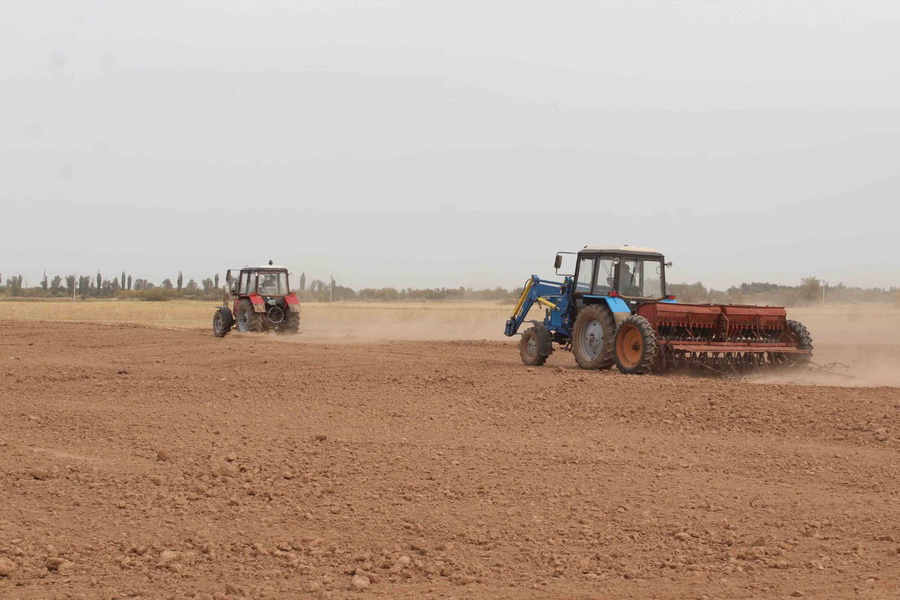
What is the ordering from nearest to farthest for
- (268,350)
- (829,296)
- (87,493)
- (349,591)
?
(349,591)
(87,493)
(268,350)
(829,296)

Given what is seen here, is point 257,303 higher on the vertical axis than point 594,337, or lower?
higher

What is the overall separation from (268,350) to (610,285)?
23.9 ft

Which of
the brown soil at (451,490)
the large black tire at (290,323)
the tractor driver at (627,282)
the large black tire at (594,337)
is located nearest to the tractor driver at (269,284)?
the large black tire at (290,323)

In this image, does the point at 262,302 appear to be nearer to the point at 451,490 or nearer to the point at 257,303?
the point at 257,303

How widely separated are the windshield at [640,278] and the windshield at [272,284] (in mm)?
12491

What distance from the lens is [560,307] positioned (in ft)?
56.2

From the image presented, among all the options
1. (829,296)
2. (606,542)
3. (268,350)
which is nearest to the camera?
(606,542)

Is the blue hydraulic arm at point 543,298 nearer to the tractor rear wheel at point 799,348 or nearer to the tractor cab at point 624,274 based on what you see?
the tractor cab at point 624,274

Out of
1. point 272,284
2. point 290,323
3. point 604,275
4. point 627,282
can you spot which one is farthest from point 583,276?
point 272,284

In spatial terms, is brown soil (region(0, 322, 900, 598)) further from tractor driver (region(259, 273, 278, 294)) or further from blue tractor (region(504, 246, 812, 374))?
tractor driver (region(259, 273, 278, 294))

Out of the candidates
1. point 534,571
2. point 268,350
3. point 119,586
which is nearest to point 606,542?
point 534,571

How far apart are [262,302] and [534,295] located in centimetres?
1009

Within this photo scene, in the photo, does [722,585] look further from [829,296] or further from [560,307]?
[829,296]

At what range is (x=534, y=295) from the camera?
1797 cm
